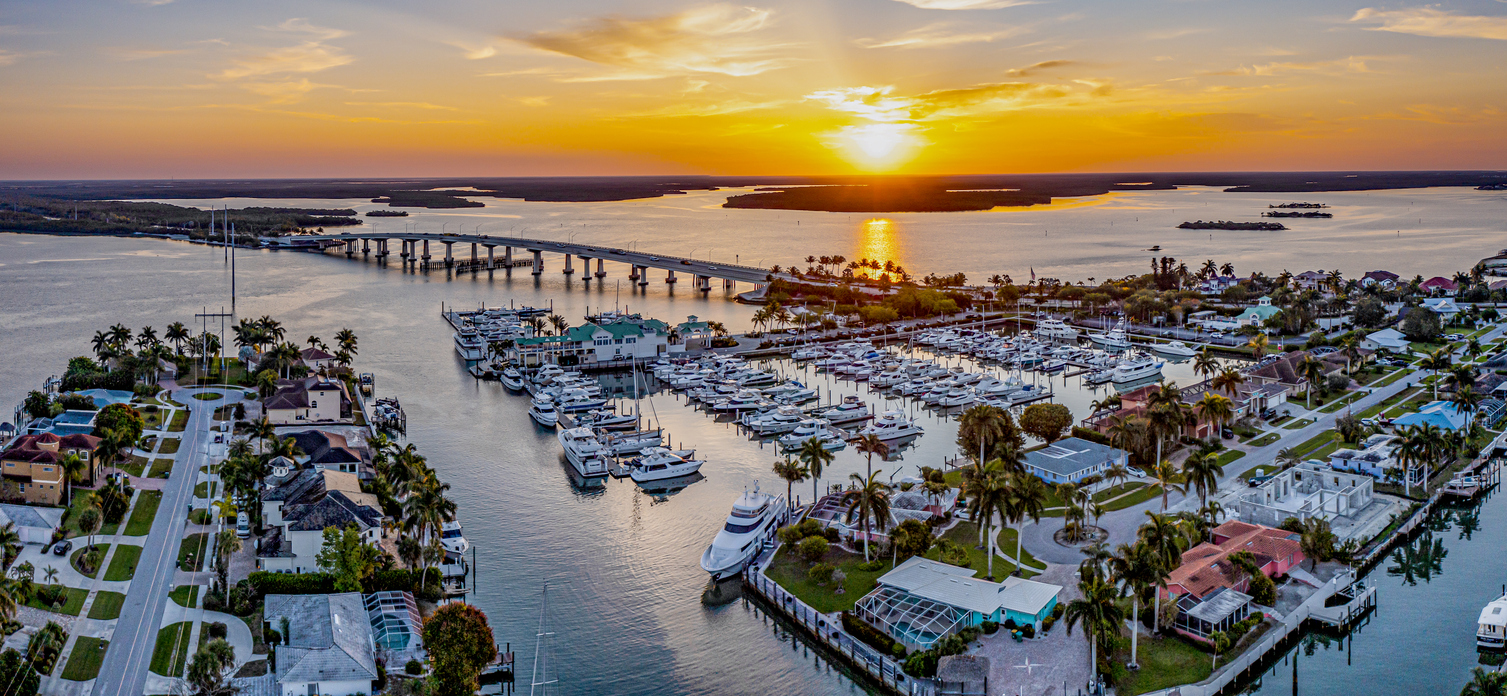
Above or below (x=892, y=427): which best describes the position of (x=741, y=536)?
below

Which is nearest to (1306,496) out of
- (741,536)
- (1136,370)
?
(741,536)

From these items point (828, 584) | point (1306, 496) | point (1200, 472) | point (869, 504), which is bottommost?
point (828, 584)

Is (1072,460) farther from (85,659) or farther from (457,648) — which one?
(85,659)

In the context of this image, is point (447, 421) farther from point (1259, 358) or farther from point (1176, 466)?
point (1259, 358)

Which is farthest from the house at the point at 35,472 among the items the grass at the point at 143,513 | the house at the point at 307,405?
the house at the point at 307,405

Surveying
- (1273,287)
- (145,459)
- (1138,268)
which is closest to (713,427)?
(145,459)

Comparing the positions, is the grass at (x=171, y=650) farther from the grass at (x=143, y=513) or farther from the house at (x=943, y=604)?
the house at (x=943, y=604)

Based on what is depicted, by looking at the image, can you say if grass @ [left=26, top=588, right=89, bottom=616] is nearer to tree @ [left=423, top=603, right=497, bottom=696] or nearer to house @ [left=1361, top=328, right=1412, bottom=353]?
tree @ [left=423, top=603, right=497, bottom=696]
